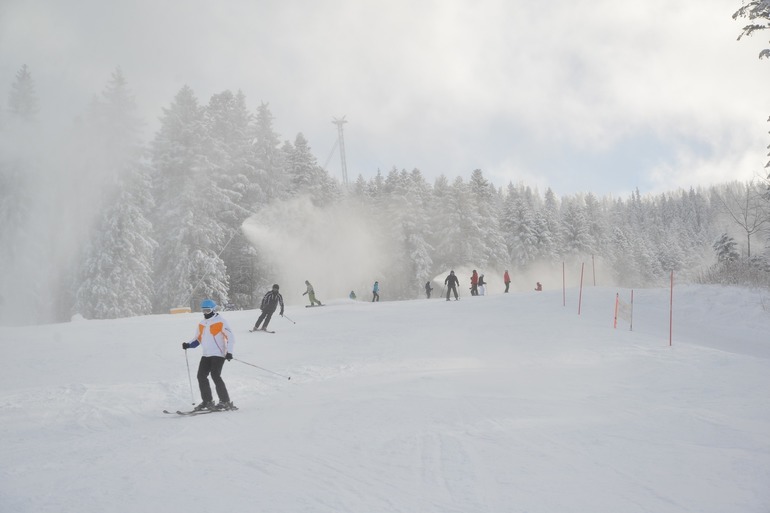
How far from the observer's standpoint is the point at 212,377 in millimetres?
8305

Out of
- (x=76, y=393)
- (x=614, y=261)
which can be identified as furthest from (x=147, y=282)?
(x=614, y=261)

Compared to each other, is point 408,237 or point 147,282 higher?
point 408,237

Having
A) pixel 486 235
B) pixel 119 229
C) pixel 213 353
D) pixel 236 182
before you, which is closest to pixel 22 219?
pixel 119 229

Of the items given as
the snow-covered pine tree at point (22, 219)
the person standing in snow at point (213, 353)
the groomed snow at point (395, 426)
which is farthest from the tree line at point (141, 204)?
the person standing in snow at point (213, 353)

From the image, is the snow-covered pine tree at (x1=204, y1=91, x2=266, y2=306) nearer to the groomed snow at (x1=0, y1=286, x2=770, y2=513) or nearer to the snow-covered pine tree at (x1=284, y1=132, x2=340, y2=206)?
the snow-covered pine tree at (x1=284, y1=132, x2=340, y2=206)

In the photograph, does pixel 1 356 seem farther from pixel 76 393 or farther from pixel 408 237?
pixel 408 237

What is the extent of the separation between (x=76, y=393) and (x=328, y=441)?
20.2 ft

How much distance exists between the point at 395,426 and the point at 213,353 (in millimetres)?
3724

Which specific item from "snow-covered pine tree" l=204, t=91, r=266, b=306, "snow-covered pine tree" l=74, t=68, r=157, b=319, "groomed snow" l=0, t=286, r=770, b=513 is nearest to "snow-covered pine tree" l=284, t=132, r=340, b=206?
"snow-covered pine tree" l=204, t=91, r=266, b=306

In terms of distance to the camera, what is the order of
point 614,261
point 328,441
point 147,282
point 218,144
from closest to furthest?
point 328,441 < point 147,282 < point 218,144 < point 614,261

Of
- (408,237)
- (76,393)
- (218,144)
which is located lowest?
(76,393)

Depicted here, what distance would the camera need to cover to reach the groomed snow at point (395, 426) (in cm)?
431

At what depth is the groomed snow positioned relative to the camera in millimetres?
Result: 4309

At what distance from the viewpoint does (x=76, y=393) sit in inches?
366
